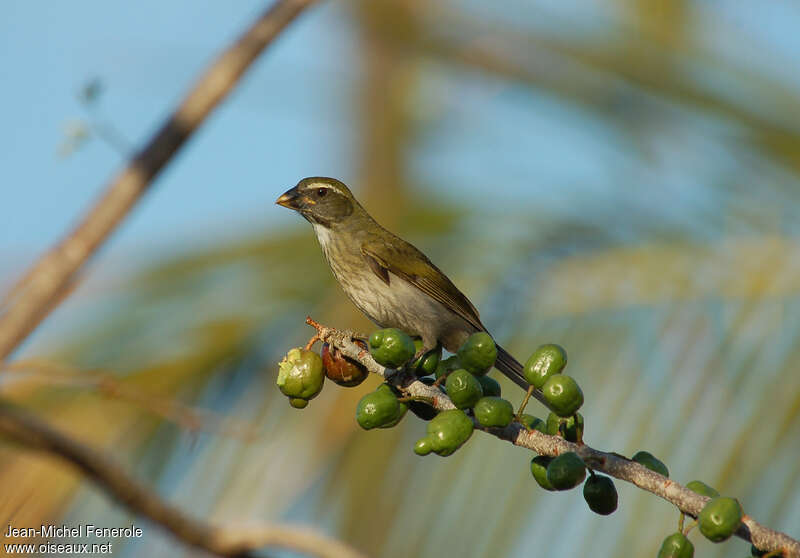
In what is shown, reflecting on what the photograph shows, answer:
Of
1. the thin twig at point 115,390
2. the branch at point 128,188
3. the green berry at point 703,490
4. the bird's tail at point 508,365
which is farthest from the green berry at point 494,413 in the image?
the bird's tail at point 508,365

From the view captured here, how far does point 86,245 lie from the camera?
10.9 feet

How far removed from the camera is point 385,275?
16.9 feet

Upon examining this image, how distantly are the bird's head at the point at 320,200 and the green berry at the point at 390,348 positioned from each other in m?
2.47

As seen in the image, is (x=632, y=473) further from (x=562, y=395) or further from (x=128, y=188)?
(x=128, y=188)

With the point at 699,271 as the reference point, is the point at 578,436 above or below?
below

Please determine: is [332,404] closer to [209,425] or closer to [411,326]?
[411,326]

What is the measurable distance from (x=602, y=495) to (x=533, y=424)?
10.3 inches

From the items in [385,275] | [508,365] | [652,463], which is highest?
[385,275]

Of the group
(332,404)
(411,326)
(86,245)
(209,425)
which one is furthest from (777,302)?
(86,245)

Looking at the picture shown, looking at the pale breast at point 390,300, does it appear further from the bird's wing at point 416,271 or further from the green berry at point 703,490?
the green berry at point 703,490

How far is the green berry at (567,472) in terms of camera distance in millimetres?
2330

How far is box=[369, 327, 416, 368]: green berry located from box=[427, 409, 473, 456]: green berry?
28cm

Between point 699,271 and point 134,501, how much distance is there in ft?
11.5

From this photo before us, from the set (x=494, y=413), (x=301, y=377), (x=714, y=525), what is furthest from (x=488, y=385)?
(x=714, y=525)
